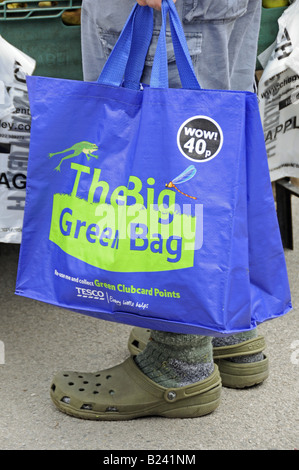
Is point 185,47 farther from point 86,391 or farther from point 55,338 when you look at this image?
point 55,338

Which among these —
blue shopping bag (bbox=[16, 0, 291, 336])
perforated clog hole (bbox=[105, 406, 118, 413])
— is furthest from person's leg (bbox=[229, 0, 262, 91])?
perforated clog hole (bbox=[105, 406, 118, 413])

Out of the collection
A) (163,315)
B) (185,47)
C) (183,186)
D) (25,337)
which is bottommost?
(25,337)

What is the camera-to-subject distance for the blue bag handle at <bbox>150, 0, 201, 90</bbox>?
192cm

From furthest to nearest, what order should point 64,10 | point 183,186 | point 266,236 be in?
point 64,10
point 266,236
point 183,186

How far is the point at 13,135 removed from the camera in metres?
2.79

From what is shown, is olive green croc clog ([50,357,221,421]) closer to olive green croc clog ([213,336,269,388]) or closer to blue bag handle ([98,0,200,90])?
olive green croc clog ([213,336,269,388])

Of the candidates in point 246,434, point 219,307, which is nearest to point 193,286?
point 219,307

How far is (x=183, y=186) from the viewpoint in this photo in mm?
1880

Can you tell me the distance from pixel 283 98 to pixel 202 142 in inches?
52.5

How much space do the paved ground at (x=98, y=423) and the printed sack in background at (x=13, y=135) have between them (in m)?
0.37

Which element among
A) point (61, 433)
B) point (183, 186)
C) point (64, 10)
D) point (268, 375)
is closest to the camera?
point (183, 186)

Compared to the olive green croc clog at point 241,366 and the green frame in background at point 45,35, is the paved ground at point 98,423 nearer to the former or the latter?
the olive green croc clog at point 241,366

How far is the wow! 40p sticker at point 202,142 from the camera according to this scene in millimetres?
1879

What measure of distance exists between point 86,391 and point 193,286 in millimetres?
592
